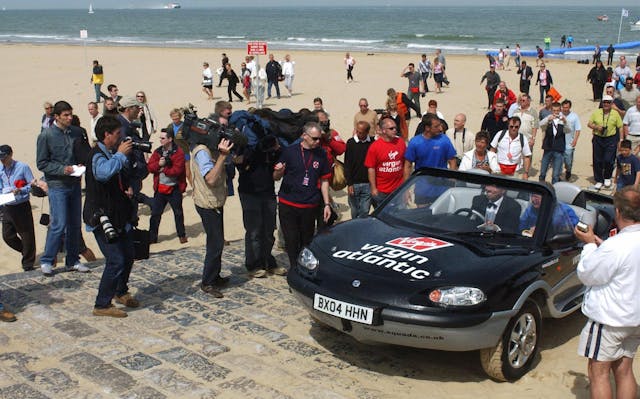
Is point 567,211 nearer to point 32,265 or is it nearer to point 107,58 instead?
point 32,265

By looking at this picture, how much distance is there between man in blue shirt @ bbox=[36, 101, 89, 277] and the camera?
823cm

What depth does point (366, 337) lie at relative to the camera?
19.2 ft

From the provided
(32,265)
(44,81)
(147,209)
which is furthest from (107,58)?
(32,265)

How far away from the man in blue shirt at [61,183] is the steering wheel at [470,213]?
4270mm

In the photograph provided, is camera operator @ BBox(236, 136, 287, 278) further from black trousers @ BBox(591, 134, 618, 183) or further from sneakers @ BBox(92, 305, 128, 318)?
black trousers @ BBox(591, 134, 618, 183)

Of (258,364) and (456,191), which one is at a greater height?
(456,191)

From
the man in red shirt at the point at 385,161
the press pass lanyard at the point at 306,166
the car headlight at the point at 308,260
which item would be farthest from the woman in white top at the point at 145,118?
the car headlight at the point at 308,260

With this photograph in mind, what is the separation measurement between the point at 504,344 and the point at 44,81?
30.6m

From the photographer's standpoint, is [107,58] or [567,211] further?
[107,58]

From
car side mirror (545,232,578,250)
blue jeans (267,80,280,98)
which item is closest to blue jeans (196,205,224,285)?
car side mirror (545,232,578,250)

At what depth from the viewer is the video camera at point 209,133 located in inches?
286

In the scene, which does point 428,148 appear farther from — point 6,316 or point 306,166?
point 6,316

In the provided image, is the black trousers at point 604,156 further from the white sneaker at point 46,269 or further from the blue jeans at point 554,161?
the white sneaker at point 46,269

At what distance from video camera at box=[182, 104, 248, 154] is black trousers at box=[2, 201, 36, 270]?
283 cm
